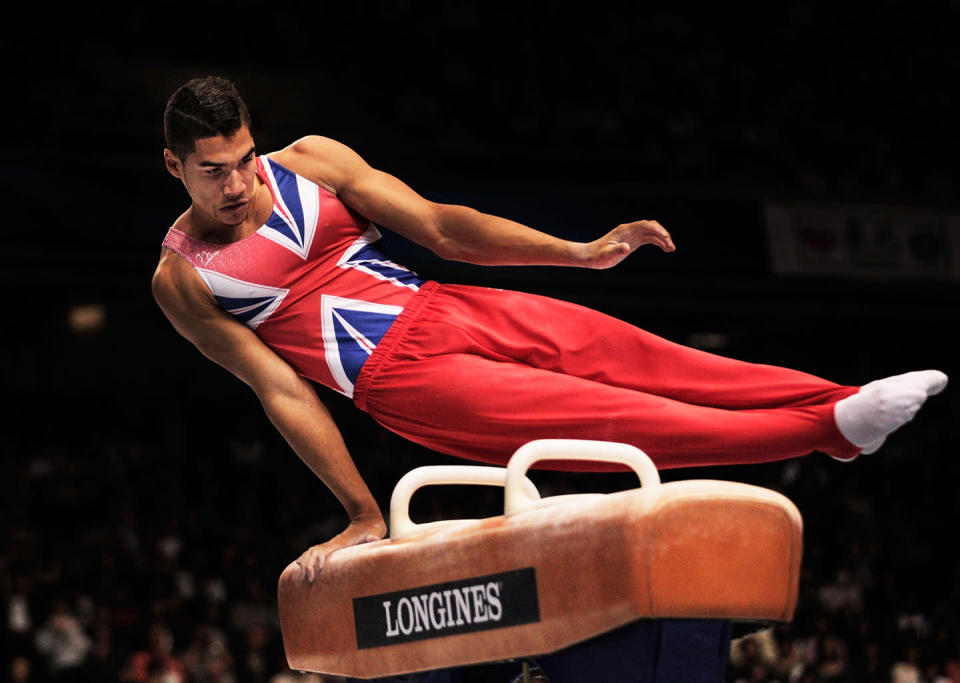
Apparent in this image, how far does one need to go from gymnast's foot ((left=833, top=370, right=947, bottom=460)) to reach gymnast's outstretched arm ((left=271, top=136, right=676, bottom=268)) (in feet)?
2.02

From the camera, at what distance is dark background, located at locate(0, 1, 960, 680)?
33.8ft

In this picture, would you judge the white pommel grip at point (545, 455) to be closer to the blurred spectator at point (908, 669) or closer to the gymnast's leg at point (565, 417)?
the gymnast's leg at point (565, 417)

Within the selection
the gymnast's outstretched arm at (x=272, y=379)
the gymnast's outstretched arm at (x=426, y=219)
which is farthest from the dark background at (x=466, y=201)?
the gymnast's outstretched arm at (x=426, y=219)

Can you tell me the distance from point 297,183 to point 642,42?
11527 mm

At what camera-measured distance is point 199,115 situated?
2.73 m

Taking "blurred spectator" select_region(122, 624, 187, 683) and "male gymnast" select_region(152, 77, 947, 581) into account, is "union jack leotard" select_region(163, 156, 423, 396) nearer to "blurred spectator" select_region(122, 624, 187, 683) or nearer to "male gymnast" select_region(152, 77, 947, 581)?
"male gymnast" select_region(152, 77, 947, 581)

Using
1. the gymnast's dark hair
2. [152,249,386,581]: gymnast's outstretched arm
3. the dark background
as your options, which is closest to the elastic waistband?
[152,249,386,581]: gymnast's outstretched arm

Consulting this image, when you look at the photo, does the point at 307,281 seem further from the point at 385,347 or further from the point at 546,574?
the point at 546,574

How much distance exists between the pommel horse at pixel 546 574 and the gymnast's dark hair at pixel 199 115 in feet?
2.99

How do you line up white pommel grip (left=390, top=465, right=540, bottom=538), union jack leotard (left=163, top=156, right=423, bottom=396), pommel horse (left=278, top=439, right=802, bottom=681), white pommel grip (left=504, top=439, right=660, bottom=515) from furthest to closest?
union jack leotard (left=163, top=156, right=423, bottom=396) < white pommel grip (left=390, top=465, right=540, bottom=538) < white pommel grip (left=504, top=439, right=660, bottom=515) < pommel horse (left=278, top=439, right=802, bottom=681)

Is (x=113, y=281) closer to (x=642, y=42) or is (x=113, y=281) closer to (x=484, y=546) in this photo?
(x=642, y=42)

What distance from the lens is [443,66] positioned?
12.9m

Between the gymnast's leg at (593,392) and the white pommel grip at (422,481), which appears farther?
the white pommel grip at (422,481)

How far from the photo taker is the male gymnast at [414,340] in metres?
2.54
